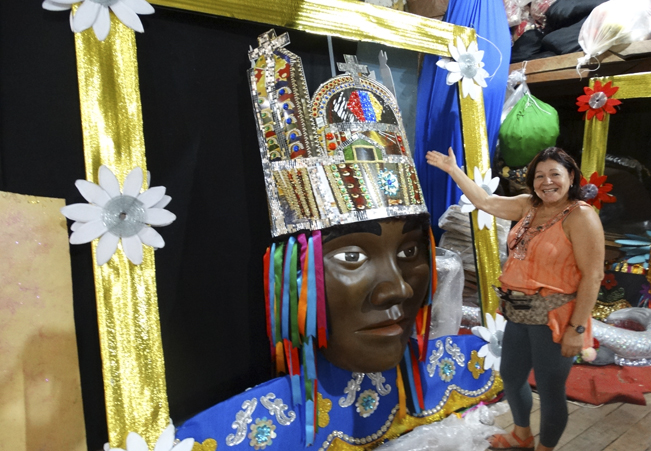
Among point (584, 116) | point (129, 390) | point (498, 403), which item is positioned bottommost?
point (498, 403)

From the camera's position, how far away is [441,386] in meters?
1.63

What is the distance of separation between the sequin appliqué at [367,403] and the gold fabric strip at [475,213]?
1.86 ft

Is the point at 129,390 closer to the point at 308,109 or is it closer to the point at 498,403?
the point at 308,109

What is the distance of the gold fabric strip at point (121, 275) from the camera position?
3.35 ft

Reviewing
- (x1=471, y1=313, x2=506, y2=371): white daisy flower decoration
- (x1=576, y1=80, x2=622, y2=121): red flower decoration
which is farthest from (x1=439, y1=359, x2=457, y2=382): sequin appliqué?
(x1=576, y1=80, x2=622, y2=121): red flower decoration

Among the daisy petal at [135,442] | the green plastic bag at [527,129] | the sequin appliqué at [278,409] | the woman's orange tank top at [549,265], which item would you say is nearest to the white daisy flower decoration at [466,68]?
the green plastic bag at [527,129]

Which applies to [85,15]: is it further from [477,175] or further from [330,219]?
[477,175]

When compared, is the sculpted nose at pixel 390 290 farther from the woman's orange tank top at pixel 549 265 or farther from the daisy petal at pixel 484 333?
the daisy petal at pixel 484 333

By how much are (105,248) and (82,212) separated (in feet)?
0.31

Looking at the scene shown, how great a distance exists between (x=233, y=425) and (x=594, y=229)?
104 centimetres

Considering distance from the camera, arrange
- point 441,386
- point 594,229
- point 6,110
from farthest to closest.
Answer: point 441,386 → point 594,229 → point 6,110

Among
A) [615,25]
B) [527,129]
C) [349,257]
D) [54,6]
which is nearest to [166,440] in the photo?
[349,257]

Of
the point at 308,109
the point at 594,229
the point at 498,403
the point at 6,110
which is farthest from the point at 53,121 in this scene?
the point at 498,403

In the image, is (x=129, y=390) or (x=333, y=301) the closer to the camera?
(x=129, y=390)
